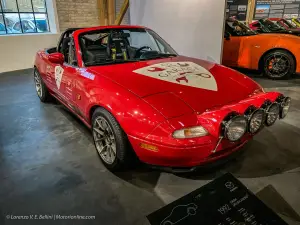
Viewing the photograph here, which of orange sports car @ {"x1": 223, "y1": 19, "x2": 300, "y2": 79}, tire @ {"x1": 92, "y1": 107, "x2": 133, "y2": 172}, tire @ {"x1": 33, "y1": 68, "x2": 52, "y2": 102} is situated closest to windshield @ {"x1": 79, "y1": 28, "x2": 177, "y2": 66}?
tire @ {"x1": 92, "y1": 107, "x2": 133, "y2": 172}

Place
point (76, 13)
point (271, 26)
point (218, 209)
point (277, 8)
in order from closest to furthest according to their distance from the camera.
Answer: point (218, 209) < point (271, 26) < point (76, 13) < point (277, 8)

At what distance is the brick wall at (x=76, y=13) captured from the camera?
6477 mm

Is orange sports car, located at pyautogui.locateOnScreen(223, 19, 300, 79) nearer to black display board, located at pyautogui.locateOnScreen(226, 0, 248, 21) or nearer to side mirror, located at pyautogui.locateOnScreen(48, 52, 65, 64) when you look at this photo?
side mirror, located at pyautogui.locateOnScreen(48, 52, 65, 64)

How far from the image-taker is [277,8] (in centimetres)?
1009

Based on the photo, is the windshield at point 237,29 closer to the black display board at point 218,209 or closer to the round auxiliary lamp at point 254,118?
the round auxiliary lamp at point 254,118

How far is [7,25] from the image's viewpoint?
6.01 metres

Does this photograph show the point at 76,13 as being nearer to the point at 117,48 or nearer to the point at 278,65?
the point at 117,48

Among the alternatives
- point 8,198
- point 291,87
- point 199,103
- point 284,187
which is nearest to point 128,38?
point 199,103

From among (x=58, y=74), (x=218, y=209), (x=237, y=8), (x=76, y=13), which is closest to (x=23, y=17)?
(x=76, y=13)

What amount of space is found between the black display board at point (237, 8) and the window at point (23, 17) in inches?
297

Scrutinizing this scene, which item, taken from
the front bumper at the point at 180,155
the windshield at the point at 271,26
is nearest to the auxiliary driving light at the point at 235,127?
the front bumper at the point at 180,155

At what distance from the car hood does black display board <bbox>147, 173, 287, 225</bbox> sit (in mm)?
583

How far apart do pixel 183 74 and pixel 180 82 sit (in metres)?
0.18

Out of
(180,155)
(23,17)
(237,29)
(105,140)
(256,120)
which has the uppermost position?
(23,17)
